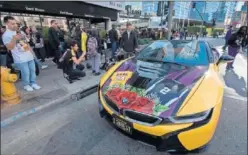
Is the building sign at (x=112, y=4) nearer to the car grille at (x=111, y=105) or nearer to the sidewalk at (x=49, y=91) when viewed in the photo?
the sidewalk at (x=49, y=91)

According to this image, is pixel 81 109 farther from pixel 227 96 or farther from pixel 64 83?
pixel 227 96

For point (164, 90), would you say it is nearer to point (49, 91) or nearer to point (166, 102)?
point (166, 102)

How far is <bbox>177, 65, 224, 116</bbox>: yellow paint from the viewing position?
174cm

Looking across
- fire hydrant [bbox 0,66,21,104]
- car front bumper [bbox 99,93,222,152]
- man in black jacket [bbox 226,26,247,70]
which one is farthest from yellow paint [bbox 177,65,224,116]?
man in black jacket [bbox 226,26,247,70]

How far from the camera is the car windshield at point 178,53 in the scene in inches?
109

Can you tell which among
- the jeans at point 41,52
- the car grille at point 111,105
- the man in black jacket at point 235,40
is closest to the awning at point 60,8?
the jeans at point 41,52

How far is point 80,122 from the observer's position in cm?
269

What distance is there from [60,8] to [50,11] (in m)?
0.68

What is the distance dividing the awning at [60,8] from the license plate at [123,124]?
270 inches

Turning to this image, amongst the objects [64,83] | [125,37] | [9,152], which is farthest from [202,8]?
[9,152]

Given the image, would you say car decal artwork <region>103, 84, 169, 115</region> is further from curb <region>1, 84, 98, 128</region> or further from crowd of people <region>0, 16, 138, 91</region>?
crowd of people <region>0, 16, 138, 91</region>

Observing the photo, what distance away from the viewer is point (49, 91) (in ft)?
12.2

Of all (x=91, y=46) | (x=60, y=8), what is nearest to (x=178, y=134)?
(x=91, y=46)

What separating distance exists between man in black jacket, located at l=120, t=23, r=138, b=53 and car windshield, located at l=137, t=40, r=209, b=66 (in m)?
1.91
